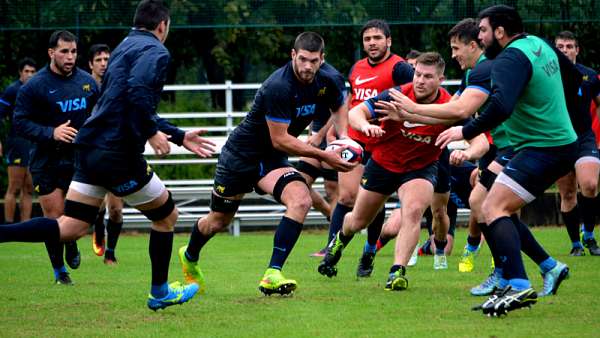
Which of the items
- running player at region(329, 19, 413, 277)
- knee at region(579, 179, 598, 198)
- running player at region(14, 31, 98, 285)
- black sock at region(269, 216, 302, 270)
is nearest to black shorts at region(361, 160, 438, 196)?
black sock at region(269, 216, 302, 270)

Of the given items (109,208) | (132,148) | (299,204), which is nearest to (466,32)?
(299,204)

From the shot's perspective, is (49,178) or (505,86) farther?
(49,178)

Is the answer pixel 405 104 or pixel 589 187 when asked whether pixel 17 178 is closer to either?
pixel 589 187

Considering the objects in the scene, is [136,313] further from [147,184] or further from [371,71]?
[371,71]

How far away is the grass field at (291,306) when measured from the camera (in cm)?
711

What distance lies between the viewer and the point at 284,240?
28.9ft

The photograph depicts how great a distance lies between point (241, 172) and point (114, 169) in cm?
177

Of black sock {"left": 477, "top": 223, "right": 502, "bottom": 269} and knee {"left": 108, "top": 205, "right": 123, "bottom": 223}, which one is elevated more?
black sock {"left": 477, "top": 223, "right": 502, "bottom": 269}

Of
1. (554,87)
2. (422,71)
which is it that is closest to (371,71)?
(422,71)

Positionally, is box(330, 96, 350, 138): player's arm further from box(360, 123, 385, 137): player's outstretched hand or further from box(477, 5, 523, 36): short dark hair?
box(477, 5, 523, 36): short dark hair

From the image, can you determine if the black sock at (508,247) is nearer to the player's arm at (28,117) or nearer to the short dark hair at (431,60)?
the short dark hair at (431,60)

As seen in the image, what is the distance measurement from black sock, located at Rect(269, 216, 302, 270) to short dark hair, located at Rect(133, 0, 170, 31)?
2.01 m

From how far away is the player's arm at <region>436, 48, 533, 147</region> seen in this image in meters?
7.27

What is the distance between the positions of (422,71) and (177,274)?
3.48 metres
